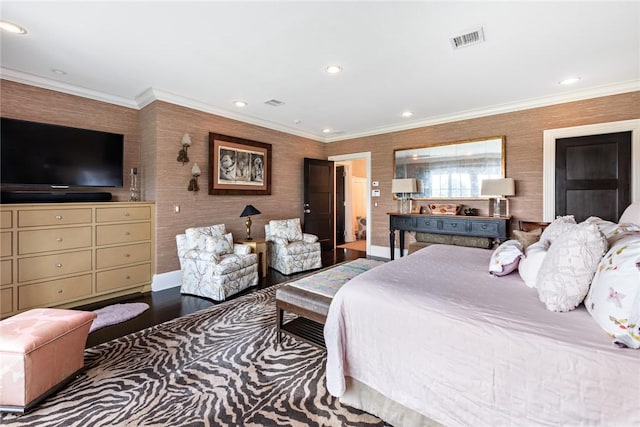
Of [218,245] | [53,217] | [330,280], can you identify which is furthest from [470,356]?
[53,217]

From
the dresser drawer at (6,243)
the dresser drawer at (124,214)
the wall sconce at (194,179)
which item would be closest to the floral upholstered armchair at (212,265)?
the dresser drawer at (124,214)

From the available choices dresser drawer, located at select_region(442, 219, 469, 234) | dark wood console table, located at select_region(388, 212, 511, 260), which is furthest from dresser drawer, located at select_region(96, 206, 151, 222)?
dresser drawer, located at select_region(442, 219, 469, 234)

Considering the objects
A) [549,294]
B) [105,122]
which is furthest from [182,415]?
[105,122]

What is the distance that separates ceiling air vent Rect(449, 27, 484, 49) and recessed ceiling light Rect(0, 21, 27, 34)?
3711mm

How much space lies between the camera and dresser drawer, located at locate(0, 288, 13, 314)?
272 cm

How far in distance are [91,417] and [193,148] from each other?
3467mm

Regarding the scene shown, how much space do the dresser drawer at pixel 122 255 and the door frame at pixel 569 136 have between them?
569 centimetres

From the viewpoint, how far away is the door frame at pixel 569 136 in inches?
135

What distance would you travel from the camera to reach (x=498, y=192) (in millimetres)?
4098

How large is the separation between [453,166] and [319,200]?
111 inches

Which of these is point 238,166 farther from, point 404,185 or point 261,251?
point 404,185

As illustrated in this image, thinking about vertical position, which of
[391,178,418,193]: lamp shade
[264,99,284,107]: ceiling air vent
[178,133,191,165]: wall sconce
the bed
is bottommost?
the bed

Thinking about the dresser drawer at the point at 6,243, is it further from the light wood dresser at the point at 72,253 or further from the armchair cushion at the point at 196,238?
the armchair cushion at the point at 196,238

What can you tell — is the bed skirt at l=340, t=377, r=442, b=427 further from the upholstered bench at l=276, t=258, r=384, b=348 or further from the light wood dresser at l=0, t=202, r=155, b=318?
the light wood dresser at l=0, t=202, r=155, b=318
